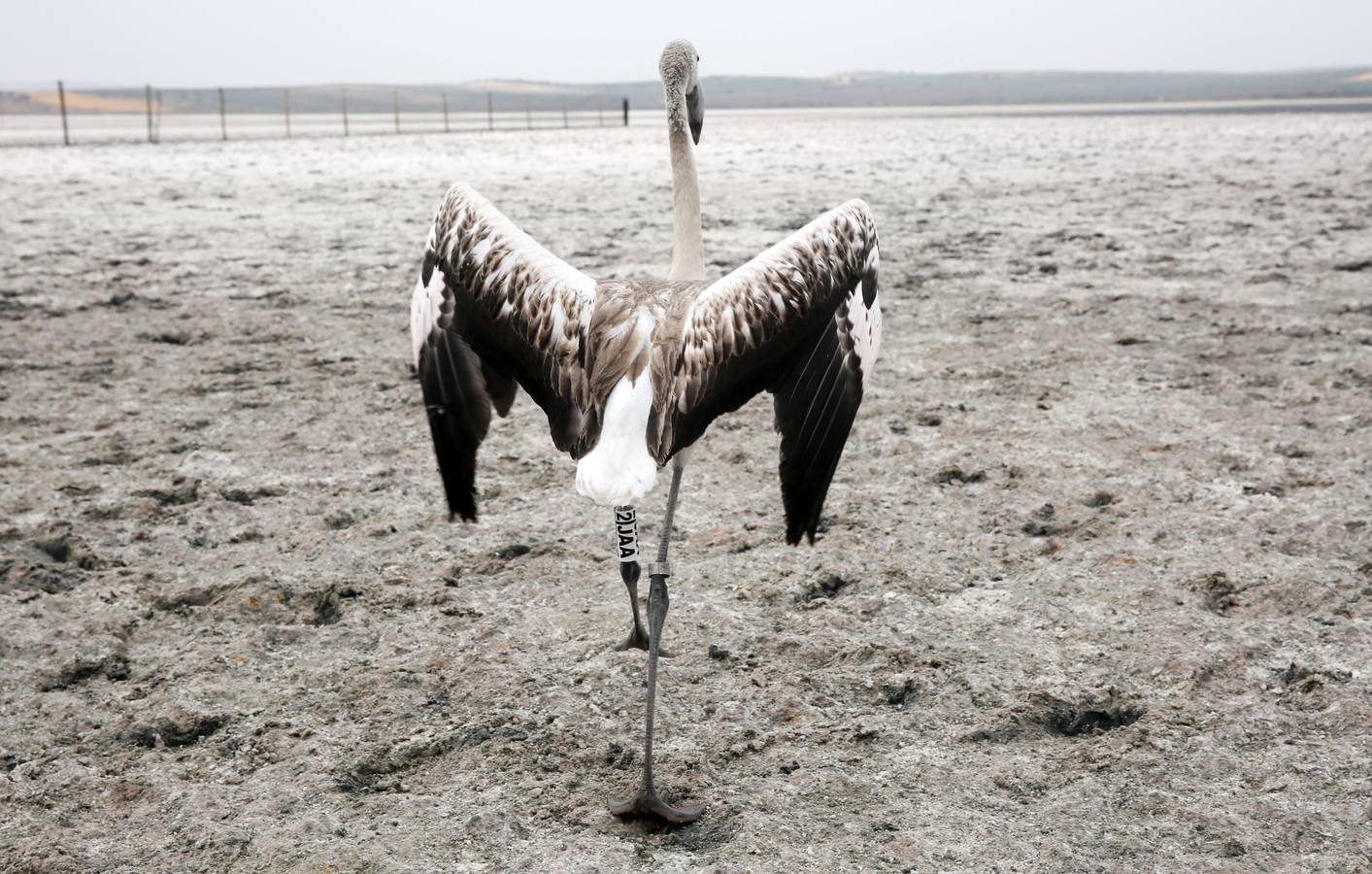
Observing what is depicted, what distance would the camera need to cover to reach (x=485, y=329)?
3.28 m

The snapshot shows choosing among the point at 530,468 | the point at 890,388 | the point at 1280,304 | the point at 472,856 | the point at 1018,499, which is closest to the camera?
the point at 472,856

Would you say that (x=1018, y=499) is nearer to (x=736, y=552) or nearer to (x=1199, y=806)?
(x=736, y=552)

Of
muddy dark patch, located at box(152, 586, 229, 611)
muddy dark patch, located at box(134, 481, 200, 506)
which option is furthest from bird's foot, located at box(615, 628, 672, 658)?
muddy dark patch, located at box(134, 481, 200, 506)

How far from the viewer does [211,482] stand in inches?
199

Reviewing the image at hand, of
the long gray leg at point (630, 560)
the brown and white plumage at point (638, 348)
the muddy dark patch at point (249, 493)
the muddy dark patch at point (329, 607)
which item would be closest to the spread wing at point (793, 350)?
the brown and white plumage at point (638, 348)

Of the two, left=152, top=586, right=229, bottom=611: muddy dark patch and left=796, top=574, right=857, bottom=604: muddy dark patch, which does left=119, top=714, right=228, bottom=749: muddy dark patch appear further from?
left=796, top=574, right=857, bottom=604: muddy dark patch

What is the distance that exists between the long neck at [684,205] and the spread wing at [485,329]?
1.29 feet

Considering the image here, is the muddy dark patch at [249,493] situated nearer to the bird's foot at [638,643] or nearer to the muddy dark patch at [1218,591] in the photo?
the bird's foot at [638,643]

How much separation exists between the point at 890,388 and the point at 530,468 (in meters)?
2.01

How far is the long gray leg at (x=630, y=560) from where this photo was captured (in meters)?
3.36

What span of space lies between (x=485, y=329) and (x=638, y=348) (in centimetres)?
51

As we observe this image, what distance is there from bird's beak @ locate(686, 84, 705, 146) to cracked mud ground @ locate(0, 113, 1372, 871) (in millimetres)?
1502

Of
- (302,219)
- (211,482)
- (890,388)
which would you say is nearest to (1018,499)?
(890,388)

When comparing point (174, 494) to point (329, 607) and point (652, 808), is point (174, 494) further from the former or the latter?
point (652, 808)
